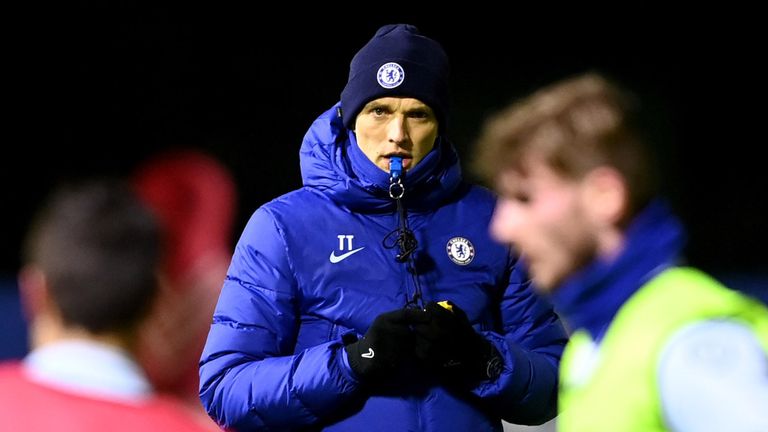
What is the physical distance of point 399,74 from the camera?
105 inches

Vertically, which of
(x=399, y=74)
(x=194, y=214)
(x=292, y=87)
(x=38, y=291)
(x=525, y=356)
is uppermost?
(x=399, y=74)

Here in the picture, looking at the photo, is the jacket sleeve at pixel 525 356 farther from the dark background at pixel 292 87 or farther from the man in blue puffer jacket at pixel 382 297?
the dark background at pixel 292 87

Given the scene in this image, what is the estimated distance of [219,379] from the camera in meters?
2.53

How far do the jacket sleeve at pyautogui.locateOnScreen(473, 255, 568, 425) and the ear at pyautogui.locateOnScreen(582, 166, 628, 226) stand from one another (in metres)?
0.82

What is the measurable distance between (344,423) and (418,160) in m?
0.52

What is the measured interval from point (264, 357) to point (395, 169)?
423mm

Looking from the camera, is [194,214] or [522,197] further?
[194,214]

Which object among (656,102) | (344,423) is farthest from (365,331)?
(656,102)

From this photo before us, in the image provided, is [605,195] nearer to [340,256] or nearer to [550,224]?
[550,224]

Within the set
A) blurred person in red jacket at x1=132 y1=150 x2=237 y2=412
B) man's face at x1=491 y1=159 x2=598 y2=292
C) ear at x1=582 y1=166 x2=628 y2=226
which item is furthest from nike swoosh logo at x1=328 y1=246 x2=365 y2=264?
blurred person in red jacket at x1=132 y1=150 x2=237 y2=412

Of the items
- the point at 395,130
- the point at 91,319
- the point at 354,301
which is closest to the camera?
the point at 91,319

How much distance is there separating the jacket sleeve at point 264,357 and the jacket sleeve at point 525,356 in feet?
0.92

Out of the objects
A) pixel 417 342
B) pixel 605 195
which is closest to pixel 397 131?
pixel 417 342

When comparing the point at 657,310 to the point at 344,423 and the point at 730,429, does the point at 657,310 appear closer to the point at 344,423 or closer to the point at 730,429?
the point at 730,429
